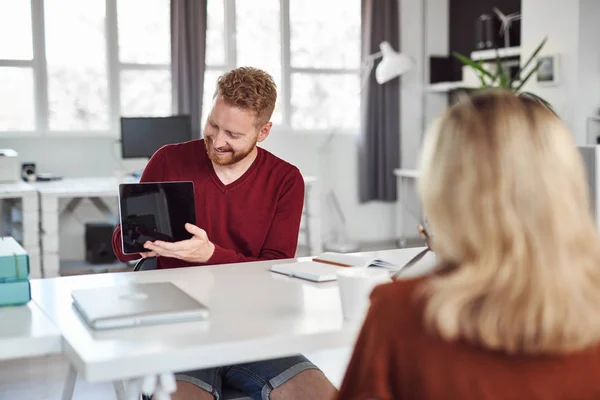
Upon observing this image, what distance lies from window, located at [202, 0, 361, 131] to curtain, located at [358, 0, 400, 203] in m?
0.15

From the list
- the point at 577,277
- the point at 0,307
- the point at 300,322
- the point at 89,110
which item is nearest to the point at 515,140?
the point at 577,277

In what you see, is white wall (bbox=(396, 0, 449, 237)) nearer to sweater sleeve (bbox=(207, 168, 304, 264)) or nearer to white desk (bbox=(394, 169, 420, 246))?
white desk (bbox=(394, 169, 420, 246))

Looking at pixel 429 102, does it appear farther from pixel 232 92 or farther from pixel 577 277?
pixel 577 277

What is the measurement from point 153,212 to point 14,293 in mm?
416

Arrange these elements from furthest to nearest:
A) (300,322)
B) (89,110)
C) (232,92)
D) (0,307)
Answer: (89,110), (232,92), (0,307), (300,322)

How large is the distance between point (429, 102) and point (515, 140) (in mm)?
5802

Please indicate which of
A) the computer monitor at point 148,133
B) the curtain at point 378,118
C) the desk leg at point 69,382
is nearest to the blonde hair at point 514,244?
the desk leg at point 69,382

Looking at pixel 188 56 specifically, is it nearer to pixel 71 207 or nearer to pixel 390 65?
pixel 71 207

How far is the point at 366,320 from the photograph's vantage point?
2.89 feet

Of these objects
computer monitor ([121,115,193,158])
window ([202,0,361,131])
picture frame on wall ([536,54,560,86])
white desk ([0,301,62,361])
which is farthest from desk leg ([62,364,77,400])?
picture frame on wall ([536,54,560,86])

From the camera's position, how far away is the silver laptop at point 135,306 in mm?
1301

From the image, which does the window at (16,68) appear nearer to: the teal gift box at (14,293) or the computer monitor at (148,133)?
the computer monitor at (148,133)

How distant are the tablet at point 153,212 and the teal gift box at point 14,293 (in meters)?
0.32

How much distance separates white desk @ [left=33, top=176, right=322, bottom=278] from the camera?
4.38 m
